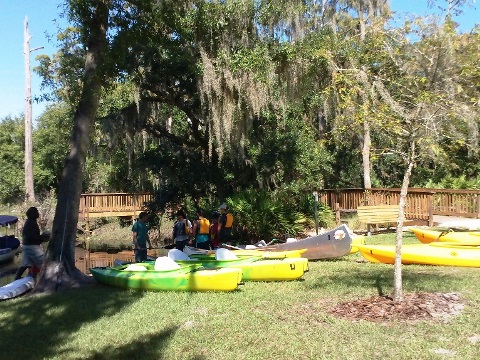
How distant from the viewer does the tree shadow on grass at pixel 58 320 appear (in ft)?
18.6

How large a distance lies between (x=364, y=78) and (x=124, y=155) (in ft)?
39.6

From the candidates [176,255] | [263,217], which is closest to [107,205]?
[263,217]

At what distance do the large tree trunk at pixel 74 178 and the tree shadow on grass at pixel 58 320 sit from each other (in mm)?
569

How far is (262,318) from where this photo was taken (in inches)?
251

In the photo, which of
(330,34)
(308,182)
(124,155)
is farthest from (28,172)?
(330,34)

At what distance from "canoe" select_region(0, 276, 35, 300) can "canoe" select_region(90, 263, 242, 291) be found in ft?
5.02

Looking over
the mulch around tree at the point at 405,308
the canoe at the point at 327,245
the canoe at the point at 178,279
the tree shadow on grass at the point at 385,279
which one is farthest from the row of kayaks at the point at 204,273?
the mulch around tree at the point at 405,308

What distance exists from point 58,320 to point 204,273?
7.33ft

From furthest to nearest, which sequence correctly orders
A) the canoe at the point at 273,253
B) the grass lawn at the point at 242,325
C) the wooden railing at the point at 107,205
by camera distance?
the wooden railing at the point at 107,205
the canoe at the point at 273,253
the grass lawn at the point at 242,325

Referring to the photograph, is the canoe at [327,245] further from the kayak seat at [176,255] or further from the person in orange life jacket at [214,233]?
the kayak seat at [176,255]

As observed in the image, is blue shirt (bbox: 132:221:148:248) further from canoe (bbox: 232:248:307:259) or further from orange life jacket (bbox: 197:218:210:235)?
canoe (bbox: 232:248:307:259)

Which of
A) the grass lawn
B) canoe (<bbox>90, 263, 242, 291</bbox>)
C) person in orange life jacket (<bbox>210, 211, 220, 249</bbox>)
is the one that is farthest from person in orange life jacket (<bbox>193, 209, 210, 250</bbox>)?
the grass lawn

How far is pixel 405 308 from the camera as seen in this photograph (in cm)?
617

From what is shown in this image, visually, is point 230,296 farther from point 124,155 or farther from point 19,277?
point 124,155
